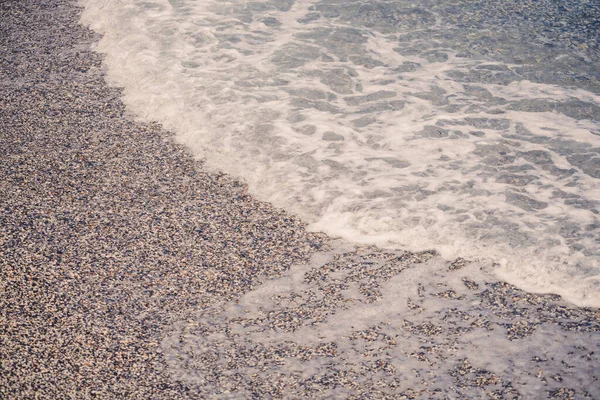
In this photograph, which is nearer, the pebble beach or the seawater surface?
the pebble beach

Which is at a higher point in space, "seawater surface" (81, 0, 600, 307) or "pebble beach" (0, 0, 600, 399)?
"seawater surface" (81, 0, 600, 307)

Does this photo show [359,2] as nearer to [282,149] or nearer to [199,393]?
[282,149]

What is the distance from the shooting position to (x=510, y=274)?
4.06 meters

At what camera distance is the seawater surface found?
14.9 ft

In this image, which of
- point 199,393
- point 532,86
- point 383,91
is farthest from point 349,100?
point 199,393

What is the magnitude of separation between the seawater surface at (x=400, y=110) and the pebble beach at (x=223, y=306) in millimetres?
317

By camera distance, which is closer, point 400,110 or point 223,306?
point 223,306

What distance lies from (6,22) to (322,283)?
5524 mm

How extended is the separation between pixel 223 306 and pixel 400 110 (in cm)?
315

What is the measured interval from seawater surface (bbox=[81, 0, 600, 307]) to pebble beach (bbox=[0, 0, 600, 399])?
0.32 meters

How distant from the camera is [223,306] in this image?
378cm

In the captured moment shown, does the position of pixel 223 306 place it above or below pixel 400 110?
below

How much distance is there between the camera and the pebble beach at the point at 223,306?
326 cm

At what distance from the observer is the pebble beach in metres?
3.26
